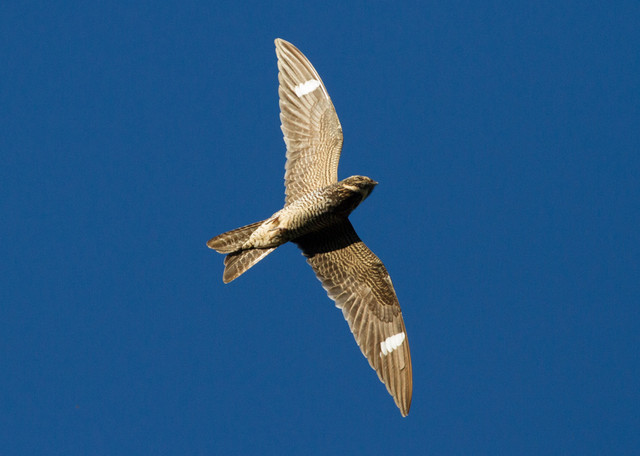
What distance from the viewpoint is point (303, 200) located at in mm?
7098

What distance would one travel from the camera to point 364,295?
7.18 m

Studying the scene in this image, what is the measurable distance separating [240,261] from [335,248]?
0.83 meters

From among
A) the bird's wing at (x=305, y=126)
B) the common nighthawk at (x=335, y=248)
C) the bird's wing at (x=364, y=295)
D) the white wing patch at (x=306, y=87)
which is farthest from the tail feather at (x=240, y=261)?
the white wing patch at (x=306, y=87)

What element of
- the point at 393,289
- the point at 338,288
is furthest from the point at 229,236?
the point at 393,289

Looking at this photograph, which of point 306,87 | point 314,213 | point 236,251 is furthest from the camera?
point 306,87

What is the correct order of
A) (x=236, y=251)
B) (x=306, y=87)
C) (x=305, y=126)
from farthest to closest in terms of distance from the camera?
(x=306, y=87) < (x=305, y=126) < (x=236, y=251)

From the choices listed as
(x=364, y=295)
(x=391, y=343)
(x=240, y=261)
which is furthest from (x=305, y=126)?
(x=391, y=343)

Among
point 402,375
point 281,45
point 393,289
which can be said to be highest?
point 281,45

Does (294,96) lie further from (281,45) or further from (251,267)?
(251,267)

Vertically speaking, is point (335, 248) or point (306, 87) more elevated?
point (306, 87)

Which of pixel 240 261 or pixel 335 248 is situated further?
pixel 335 248

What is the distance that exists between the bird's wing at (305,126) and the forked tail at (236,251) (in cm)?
51

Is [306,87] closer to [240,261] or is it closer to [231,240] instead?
[231,240]

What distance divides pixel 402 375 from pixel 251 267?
1.62 m
